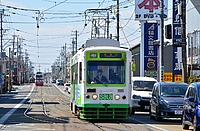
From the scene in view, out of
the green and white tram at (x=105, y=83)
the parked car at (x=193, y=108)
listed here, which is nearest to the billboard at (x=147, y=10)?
the green and white tram at (x=105, y=83)

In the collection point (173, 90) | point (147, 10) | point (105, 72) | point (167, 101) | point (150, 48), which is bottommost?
point (167, 101)

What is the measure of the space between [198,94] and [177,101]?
4.96 metres

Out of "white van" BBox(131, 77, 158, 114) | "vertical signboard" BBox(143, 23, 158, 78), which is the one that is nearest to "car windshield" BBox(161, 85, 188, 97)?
"white van" BBox(131, 77, 158, 114)

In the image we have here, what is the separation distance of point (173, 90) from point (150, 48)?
25.4 meters

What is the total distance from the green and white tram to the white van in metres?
6.21

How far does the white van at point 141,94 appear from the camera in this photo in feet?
92.6

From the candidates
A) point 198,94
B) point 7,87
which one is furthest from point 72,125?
point 7,87

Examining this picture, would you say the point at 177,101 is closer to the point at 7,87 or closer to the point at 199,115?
the point at 199,115

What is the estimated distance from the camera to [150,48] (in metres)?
48.9

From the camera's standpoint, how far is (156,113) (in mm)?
23328

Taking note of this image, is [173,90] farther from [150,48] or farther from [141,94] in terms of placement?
[150,48]

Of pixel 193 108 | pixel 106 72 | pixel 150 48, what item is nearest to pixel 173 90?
pixel 106 72

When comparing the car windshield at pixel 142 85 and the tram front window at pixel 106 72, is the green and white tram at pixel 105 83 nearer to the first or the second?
the tram front window at pixel 106 72

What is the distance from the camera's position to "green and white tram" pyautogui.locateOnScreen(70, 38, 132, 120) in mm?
21500
